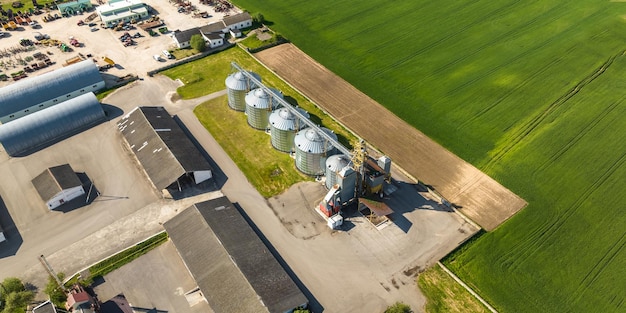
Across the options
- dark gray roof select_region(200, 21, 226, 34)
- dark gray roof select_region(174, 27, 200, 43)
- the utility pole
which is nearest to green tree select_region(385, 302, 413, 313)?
the utility pole

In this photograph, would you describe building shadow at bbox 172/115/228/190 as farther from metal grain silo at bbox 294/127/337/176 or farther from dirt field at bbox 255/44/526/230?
dirt field at bbox 255/44/526/230

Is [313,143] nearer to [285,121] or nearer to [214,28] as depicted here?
[285,121]

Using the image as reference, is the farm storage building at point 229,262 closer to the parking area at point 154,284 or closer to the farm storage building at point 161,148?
the parking area at point 154,284

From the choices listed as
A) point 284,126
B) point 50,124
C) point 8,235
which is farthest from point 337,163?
point 50,124

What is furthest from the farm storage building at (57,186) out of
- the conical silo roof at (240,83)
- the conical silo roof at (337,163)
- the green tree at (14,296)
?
the conical silo roof at (337,163)

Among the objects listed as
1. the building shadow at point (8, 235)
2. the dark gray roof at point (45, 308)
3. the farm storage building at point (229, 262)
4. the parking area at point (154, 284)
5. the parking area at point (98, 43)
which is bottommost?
the building shadow at point (8, 235)

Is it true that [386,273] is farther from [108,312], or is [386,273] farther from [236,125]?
[236,125]
